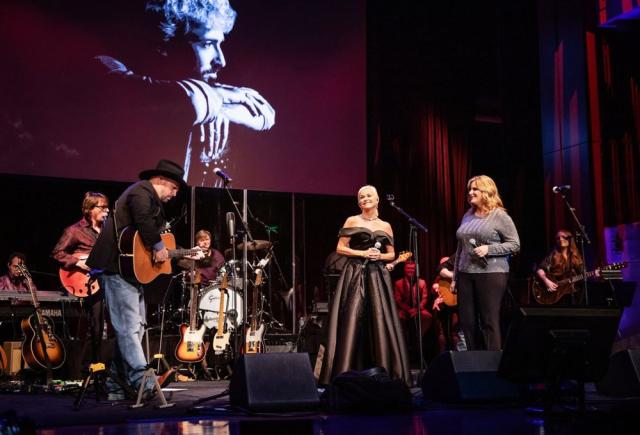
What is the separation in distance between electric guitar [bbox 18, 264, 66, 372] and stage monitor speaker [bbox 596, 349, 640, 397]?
524 centimetres

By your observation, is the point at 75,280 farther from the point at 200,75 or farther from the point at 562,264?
the point at 562,264

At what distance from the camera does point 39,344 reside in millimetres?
7730

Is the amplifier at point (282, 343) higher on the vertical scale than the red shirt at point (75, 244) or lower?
lower

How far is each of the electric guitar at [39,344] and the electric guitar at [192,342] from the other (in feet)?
4.83

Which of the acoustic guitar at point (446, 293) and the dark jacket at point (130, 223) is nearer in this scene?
the dark jacket at point (130, 223)

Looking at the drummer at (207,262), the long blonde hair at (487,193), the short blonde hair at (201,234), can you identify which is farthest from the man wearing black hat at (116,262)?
the short blonde hair at (201,234)

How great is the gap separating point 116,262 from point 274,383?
176cm

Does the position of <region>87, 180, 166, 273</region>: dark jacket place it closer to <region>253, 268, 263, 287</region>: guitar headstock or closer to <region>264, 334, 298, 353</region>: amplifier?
<region>253, 268, 263, 287</region>: guitar headstock

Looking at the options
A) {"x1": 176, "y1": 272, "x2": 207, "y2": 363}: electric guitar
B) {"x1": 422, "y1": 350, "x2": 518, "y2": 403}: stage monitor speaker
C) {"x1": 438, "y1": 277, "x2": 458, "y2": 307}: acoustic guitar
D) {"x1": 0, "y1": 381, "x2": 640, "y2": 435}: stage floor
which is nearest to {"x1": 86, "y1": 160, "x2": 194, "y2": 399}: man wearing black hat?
{"x1": 0, "y1": 381, "x2": 640, "y2": 435}: stage floor

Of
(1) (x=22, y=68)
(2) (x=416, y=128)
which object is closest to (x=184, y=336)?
(1) (x=22, y=68)

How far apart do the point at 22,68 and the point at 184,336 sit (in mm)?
3722

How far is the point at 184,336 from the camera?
29.4ft

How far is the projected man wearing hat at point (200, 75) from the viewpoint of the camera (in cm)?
970

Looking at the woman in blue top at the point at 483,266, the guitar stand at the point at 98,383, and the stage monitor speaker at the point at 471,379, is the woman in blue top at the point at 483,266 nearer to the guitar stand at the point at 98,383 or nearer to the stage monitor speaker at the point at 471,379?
the stage monitor speaker at the point at 471,379
